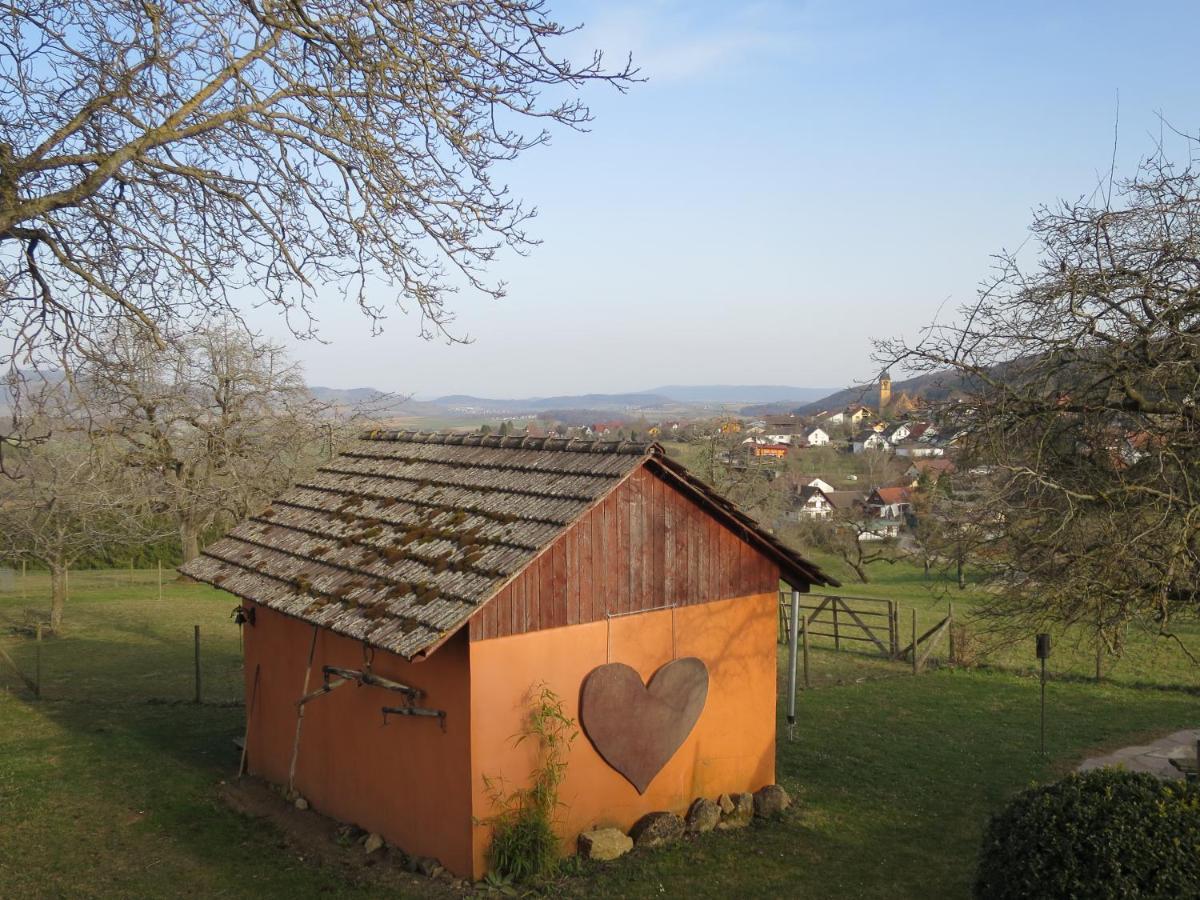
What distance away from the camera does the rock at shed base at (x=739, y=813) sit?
1018 centimetres

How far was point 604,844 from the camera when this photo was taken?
902 cm

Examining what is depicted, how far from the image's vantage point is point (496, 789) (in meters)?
8.49

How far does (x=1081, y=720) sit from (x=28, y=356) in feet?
53.7

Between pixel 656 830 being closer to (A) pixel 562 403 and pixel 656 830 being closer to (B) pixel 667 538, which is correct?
(B) pixel 667 538

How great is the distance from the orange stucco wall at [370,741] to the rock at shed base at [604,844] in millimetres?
1215

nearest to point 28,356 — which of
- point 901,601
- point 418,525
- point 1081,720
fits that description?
point 418,525

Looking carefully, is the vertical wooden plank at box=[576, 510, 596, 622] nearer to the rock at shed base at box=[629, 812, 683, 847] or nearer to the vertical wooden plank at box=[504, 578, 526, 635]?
the vertical wooden plank at box=[504, 578, 526, 635]

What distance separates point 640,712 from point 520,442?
3.47 m

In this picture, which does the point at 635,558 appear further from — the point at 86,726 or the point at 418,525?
the point at 86,726

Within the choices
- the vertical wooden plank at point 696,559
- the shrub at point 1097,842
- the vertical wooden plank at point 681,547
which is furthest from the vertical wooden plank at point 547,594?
the shrub at point 1097,842

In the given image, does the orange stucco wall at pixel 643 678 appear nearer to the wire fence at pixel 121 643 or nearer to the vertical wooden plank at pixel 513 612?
the vertical wooden plank at pixel 513 612

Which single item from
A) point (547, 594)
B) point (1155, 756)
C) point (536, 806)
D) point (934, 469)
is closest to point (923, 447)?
point (547, 594)

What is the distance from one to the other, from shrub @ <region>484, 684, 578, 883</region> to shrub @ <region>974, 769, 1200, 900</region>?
3706mm

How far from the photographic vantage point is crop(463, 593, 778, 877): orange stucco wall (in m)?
8.49
